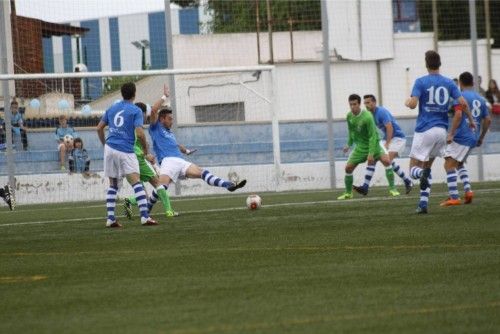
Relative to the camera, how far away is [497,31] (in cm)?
3800

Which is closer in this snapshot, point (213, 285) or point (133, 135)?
point (213, 285)

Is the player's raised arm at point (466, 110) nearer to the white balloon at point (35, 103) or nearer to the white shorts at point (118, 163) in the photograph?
the white shorts at point (118, 163)

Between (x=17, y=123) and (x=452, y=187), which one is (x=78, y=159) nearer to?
(x=17, y=123)

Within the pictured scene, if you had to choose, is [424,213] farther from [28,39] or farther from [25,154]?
[28,39]

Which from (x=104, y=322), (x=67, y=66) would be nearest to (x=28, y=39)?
(x=67, y=66)

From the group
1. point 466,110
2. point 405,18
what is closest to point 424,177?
point 466,110

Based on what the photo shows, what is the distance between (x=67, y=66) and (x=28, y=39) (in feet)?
3.87

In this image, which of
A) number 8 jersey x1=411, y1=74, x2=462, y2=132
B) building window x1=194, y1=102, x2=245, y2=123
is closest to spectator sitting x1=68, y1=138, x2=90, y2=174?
building window x1=194, y1=102, x2=245, y2=123

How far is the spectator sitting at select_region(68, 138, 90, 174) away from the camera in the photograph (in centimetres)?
2817

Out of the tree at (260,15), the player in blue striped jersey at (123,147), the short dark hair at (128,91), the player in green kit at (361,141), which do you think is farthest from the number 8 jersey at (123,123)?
the tree at (260,15)

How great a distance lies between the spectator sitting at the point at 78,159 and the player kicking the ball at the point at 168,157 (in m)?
7.84

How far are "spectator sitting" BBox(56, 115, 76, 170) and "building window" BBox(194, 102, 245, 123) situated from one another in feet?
10.0

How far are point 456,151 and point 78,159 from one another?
11703mm

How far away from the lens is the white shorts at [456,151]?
19.0 m
